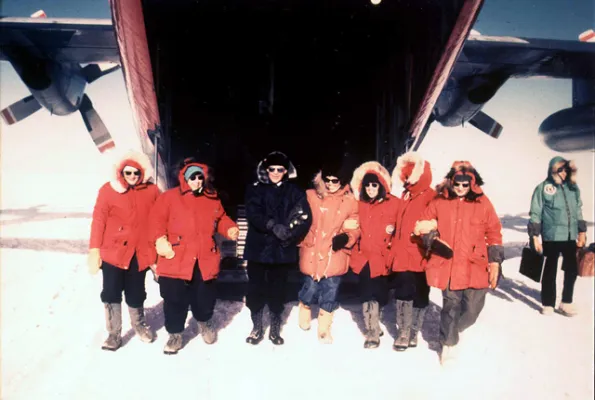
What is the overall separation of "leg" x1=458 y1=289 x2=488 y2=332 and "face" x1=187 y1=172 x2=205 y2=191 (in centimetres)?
247

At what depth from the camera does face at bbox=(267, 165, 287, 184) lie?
11.0 ft

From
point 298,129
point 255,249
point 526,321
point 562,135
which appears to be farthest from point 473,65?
point 255,249

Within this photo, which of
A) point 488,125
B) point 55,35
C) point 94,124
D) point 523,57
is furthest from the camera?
point 488,125

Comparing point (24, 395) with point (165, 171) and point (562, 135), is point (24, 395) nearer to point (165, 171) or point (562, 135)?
point (165, 171)

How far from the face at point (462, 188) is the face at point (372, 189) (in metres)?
0.67

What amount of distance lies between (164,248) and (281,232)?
1011 mm

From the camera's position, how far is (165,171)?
15.1ft

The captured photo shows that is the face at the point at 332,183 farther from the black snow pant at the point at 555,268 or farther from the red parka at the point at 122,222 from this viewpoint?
the black snow pant at the point at 555,268

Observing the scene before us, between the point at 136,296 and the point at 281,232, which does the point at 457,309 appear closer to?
the point at 281,232

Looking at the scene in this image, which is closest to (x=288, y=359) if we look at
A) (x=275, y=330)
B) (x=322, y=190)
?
(x=275, y=330)

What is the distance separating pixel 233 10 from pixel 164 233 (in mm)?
2501

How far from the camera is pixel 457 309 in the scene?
118 inches

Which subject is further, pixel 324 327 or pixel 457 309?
pixel 324 327

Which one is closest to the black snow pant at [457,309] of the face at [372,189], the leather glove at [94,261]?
the face at [372,189]
